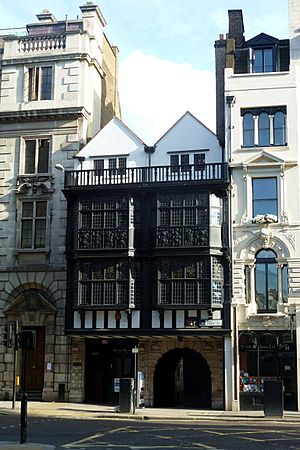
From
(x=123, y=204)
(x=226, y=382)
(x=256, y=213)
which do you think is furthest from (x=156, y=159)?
(x=226, y=382)

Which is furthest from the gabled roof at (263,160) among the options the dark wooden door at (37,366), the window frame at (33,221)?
the dark wooden door at (37,366)

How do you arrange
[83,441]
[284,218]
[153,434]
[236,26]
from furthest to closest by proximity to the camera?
1. [236,26]
2. [284,218]
3. [153,434]
4. [83,441]

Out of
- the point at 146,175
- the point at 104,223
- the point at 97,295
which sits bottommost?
the point at 97,295

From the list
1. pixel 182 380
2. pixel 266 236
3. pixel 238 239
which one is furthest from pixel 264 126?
pixel 182 380

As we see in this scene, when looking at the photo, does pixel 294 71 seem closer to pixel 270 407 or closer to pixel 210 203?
pixel 210 203

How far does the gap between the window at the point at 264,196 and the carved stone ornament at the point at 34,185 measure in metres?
10.1

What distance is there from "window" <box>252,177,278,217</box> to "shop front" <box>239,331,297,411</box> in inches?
221

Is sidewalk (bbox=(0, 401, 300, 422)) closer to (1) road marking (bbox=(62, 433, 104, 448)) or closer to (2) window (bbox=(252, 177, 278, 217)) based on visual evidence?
(1) road marking (bbox=(62, 433, 104, 448))

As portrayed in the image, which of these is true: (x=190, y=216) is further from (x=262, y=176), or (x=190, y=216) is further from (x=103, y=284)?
(x=103, y=284)

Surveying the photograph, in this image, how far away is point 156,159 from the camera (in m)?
34.1

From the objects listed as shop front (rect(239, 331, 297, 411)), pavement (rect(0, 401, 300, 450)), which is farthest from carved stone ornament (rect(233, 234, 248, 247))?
pavement (rect(0, 401, 300, 450))

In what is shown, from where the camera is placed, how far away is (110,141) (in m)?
34.9

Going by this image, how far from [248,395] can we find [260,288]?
4832 mm

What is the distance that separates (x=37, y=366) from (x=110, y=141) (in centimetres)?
1169
